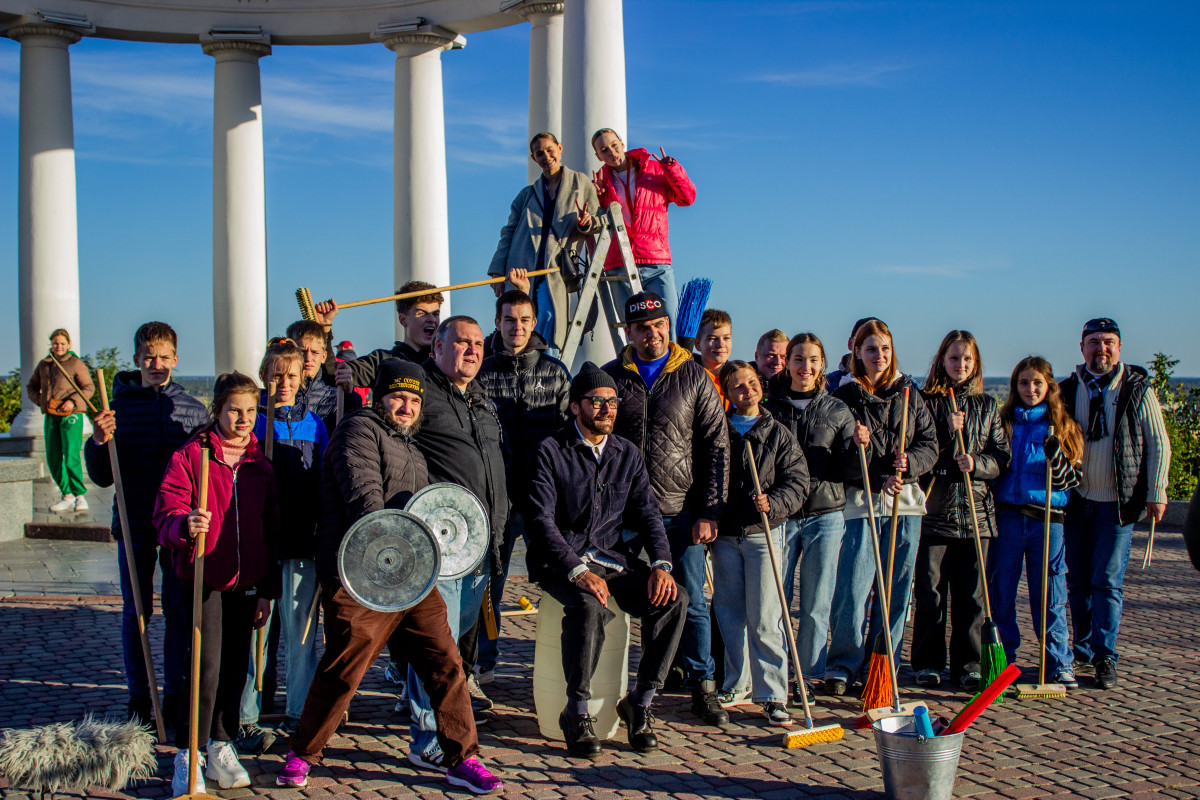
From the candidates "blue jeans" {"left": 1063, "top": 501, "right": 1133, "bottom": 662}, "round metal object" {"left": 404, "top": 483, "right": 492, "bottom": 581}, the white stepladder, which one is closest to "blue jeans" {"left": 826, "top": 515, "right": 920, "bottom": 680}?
"blue jeans" {"left": 1063, "top": 501, "right": 1133, "bottom": 662}

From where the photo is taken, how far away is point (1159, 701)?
23.5ft

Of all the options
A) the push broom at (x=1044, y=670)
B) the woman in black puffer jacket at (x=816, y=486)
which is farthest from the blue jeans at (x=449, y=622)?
the push broom at (x=1044, y=670)

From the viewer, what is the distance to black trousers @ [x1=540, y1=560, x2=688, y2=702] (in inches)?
241

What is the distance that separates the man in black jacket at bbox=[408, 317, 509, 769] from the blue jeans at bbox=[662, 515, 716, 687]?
3.48 feet

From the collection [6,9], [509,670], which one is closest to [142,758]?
[509,670]

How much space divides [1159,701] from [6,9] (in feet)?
62.8

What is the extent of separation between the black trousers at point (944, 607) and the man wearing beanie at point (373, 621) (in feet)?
11.0

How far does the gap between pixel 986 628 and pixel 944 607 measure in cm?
60

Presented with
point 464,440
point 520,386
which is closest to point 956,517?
point 520,386

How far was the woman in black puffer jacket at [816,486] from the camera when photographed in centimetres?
701

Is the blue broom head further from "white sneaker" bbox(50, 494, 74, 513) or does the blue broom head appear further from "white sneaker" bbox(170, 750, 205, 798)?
"white sneaker" bbox(50, 494, 74, 513)

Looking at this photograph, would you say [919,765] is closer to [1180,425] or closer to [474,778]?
[474,778]

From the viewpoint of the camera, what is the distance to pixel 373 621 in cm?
551

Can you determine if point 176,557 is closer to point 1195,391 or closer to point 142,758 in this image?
point 142,758
